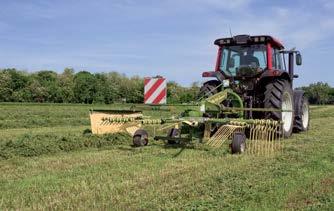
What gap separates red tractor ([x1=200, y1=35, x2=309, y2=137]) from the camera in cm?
1032

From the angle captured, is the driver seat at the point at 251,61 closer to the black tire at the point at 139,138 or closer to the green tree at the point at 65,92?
the black tire at the point at 139,138

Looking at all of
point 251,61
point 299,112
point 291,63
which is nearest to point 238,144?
point 251,61

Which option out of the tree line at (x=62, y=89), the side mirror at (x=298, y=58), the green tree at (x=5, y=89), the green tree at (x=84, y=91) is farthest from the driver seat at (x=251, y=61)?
the green tree at (x=5, y=89)

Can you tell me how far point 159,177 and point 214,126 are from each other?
10.8ft

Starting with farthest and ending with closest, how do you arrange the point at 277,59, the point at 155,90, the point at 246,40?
the point at 277,59 < the point at 246,40 < the point at 155,90

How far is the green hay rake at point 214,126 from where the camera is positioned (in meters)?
8.19

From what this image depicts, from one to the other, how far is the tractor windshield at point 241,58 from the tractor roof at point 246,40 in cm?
15

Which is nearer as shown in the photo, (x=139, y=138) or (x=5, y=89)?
(x=139, y=138)

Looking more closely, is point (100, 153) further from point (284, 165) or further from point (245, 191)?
point (245, 191)

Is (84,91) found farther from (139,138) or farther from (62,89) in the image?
(139,138)

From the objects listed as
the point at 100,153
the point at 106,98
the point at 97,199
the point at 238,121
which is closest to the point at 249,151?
the point at 238,121

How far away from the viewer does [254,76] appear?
1067cm

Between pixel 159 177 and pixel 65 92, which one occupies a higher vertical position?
pixel 65 92

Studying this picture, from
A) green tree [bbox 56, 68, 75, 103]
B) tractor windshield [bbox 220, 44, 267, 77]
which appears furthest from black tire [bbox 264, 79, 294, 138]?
green tree [bbox 56, 68, 75, 103]
